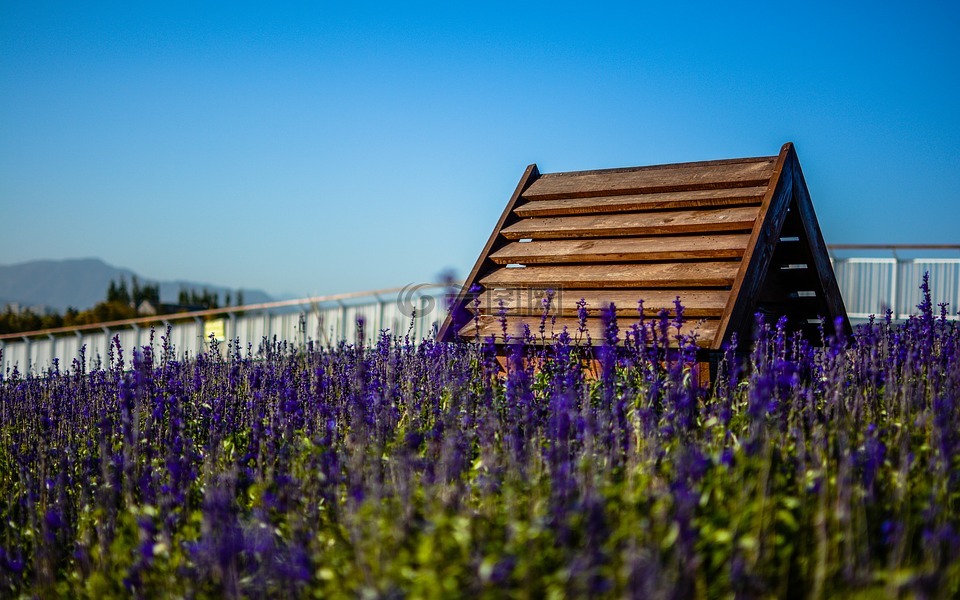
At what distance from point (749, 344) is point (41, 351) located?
51.8 feet

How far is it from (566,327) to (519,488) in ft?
9.36

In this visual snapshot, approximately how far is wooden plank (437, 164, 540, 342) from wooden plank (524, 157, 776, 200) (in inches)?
3.8

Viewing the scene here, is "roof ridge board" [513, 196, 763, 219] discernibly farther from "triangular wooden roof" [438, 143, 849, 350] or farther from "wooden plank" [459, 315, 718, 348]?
"wooden plank" [459, 315, 718, 348]

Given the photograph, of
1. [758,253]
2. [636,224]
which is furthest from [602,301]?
[758,253]

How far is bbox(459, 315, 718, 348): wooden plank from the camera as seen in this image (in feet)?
17.8

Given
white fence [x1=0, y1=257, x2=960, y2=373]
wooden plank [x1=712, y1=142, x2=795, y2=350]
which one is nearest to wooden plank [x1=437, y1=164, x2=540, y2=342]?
wooden plank [x1=712, y1=142, x2=795, y2=350]

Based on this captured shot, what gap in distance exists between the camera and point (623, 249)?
6441 mm

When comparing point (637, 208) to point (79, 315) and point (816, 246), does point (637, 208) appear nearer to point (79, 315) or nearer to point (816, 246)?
point (816, 246)

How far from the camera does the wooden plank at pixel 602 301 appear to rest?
18.7 ft

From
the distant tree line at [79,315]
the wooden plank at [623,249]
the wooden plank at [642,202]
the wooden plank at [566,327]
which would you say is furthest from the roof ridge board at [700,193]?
the distant tree line at [79,315]

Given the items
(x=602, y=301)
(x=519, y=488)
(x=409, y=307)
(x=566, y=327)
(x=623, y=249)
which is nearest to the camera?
(x=519, y=488)

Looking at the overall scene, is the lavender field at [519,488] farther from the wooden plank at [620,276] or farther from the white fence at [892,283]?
the white fence at [892,283]

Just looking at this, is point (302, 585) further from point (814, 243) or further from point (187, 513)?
point (814, 243)

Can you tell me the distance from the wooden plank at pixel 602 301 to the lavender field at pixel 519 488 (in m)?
0.48
